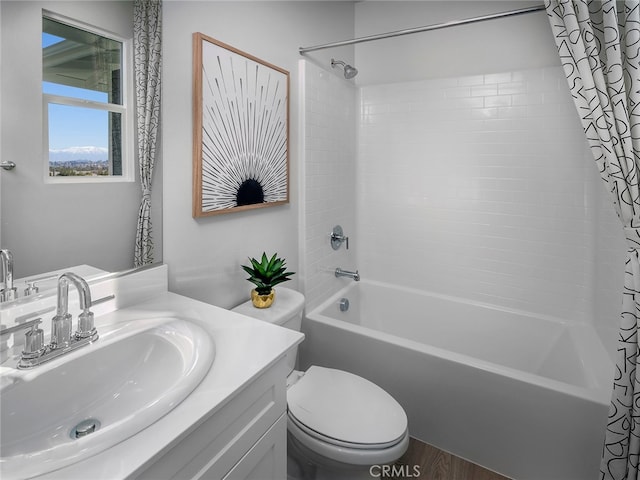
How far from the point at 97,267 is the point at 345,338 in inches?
51.2

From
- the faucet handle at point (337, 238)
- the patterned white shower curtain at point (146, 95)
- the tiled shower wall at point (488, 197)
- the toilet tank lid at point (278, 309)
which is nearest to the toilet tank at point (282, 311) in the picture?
the toilet tank lid at point (278, 309)

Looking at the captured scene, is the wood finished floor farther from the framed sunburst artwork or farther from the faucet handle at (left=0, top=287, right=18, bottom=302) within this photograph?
the faucet handle at (left=0, top=287, right=18, bottom=302)

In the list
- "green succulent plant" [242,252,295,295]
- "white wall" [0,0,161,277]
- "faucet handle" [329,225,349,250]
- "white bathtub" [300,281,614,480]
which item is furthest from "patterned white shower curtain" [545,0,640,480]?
"white wall" [0,0,161,277]

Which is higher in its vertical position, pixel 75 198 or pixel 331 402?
pixel 75 198

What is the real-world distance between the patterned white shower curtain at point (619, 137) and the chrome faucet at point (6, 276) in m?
1.92

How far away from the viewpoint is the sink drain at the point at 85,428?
0.82 m

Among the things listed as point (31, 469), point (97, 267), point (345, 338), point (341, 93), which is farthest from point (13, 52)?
point (341, 93)

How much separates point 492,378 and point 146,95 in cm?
179

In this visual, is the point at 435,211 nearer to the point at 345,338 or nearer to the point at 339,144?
the point at 339,144

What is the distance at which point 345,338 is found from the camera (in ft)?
6.70

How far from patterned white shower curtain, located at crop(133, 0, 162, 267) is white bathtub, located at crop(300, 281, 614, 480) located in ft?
3.73

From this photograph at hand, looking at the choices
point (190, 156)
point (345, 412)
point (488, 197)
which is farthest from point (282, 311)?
point (488, 197)

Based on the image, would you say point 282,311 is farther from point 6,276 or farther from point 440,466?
point 440,466

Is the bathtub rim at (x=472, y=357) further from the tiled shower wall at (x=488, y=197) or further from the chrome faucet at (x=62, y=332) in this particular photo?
the chrome faucet at (x=62, y=332)
